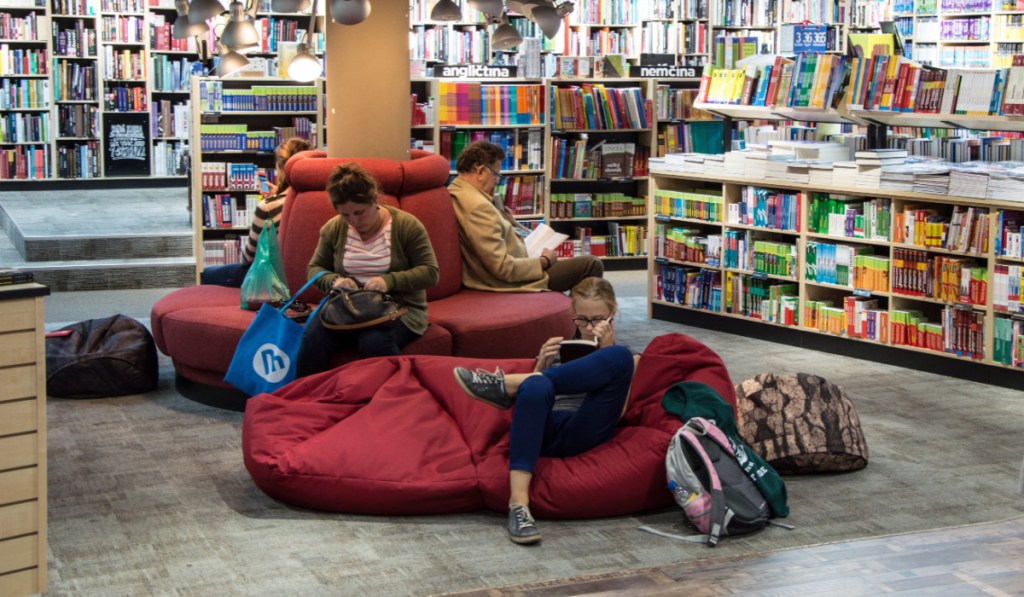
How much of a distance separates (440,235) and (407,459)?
2.29 metres

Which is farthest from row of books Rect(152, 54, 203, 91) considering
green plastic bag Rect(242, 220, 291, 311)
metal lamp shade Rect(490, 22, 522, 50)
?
green plastic bag Rect(242, 220, 291, 311)

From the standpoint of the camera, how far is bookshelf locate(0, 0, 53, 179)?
48.5 feet

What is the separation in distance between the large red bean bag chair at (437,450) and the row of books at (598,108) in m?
5.69

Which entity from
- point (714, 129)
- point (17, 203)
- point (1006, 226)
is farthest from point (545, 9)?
point (17, 203)

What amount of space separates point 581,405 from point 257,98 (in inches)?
Result: 226

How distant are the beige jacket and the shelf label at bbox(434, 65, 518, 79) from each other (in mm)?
3531

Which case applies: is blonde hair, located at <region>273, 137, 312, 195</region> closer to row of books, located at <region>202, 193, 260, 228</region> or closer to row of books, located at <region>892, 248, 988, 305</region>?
row of books, located at <region>202, 193, 260, 228</region>

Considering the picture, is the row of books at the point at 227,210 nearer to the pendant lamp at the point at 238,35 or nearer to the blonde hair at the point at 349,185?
the pendant lamp at the point at 238,35

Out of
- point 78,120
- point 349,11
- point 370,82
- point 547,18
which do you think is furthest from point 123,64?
point 349,11

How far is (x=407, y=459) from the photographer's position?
15.8 feet

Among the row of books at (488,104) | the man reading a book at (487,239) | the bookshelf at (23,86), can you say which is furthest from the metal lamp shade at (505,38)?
the bookshelf at (23,86)

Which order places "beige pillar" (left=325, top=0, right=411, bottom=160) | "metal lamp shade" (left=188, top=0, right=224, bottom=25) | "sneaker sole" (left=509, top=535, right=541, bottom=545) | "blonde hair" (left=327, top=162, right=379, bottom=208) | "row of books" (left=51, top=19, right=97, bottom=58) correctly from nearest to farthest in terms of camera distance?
"sneaker sole" (left=509, top=535, right=541, bottom=545)
"blonde hair" (left=327, top=162, right=379, bottom=208)
"beige pillar" (left=325, top=0, right=411, bottom=160)
"metal lamp shade" (left=188, top=0, right=224, bottom=25)
"row of books" (left=51, top=19, right=97, bottom=58)

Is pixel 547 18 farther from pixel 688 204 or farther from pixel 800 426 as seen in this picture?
pixel 800 426

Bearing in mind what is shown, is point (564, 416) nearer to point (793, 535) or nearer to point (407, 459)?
point (407, 459)
